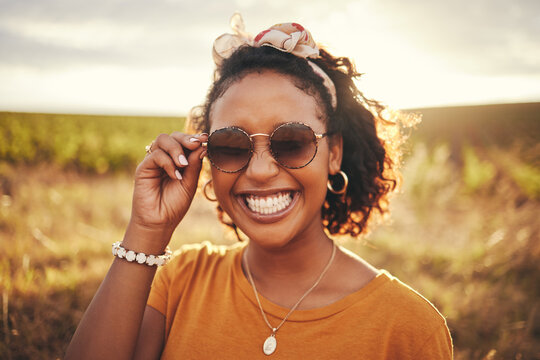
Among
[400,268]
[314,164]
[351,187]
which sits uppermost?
[314,164]

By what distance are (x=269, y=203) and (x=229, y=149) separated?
0.34 meters

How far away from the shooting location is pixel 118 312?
5.79 feet

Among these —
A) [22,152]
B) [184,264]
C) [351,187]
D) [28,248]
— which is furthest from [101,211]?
[22,152]

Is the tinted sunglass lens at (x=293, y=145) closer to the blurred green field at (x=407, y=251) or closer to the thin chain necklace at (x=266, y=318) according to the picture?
the thin chain necklace at (x=266, y=318)

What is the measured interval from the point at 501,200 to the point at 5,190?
34.1 ft

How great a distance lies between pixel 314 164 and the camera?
72.4 inches

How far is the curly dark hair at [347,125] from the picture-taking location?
1920mm

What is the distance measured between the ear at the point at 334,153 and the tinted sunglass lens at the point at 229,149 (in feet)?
1.74

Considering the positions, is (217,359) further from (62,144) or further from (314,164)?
(62,144)

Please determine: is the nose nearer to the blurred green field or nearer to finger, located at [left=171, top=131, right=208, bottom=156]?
finger, located at [left=171, top=131, right=208, bottom=156]

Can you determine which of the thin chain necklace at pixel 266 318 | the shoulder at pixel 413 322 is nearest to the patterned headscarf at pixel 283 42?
the thin chain necklace at pixel 266 318

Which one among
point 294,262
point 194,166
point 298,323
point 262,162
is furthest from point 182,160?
point 298,323

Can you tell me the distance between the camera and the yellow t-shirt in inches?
61.3

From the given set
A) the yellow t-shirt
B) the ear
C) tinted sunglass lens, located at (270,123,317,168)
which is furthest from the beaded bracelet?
the ear
